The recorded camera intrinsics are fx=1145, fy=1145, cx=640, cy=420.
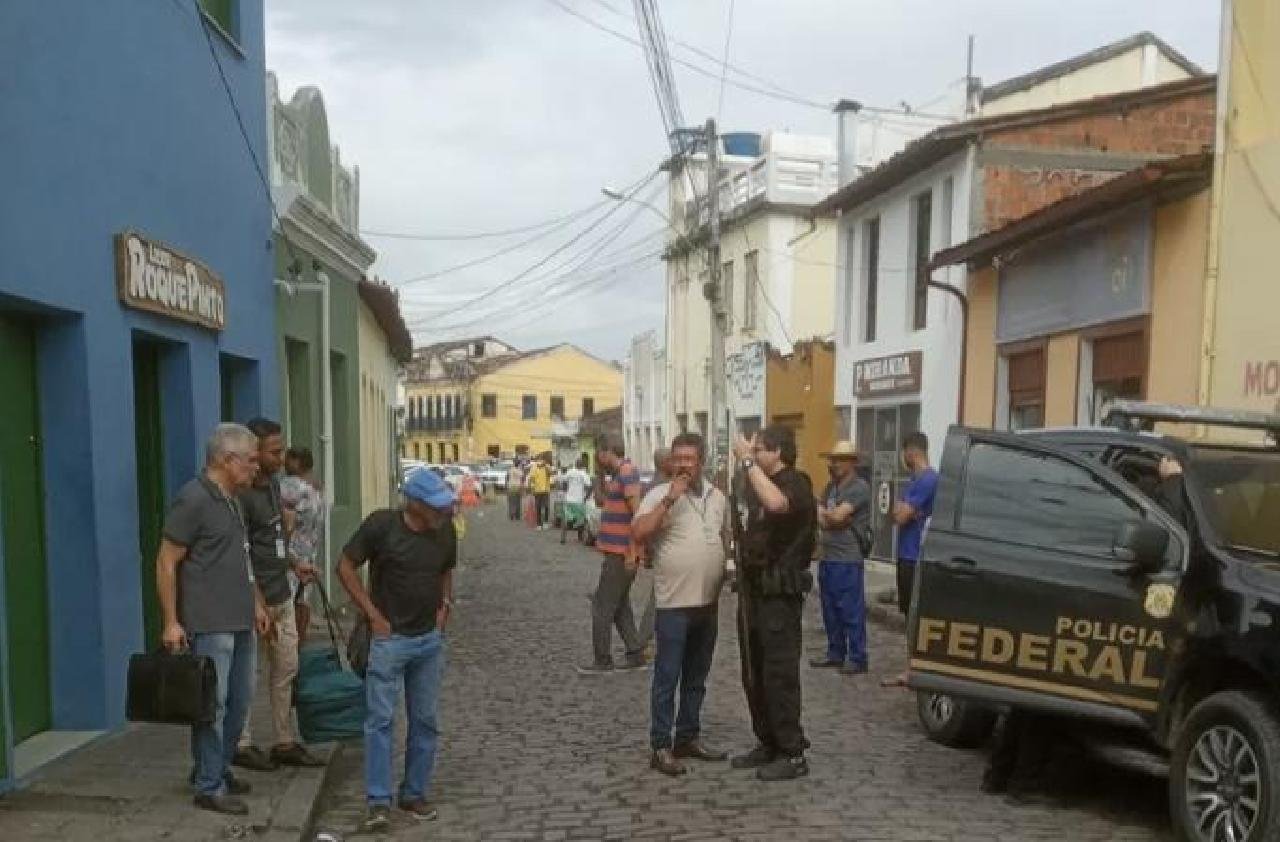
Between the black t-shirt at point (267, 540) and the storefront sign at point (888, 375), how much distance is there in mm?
11210

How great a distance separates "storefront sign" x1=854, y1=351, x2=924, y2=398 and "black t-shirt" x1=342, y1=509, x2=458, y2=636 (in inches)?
449

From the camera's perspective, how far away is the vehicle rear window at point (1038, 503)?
5273 millimetres

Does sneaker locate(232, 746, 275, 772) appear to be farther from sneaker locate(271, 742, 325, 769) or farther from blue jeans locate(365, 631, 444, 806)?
blue jeans locate(365, 631, 444, 806)

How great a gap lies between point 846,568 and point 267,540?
14.9 feet

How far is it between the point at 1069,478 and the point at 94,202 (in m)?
5.20

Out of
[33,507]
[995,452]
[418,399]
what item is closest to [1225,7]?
[995,452]

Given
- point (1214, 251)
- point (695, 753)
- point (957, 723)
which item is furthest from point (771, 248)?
point (695, 753)

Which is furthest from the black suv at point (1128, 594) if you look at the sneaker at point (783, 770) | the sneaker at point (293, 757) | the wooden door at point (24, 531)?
the wooden door at point (24, 531)

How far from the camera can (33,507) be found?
592cm

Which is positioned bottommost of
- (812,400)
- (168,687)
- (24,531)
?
(168,687)

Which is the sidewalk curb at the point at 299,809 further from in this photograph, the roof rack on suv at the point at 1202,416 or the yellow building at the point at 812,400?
the yellow building at the point at 812,400

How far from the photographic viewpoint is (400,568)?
511 centimetres

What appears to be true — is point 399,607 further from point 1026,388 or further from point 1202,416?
point 1026,388

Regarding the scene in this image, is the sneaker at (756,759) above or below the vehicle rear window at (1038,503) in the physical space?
below
